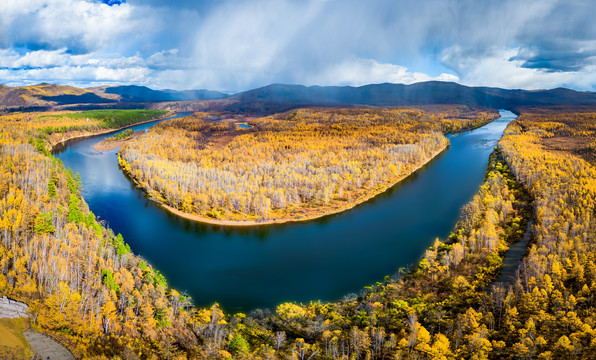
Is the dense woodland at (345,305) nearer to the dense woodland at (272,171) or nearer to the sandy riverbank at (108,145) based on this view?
the dense woodland at (272,171)

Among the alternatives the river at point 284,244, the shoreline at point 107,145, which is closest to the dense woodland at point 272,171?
the river at point 284,244

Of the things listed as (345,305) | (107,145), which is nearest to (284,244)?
(345,305)

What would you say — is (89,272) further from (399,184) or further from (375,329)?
(399,184)

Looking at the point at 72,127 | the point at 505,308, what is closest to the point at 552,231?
the point at 505,308

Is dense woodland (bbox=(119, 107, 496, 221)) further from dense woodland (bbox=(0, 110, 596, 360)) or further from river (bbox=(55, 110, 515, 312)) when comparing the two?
dense woodland (bbox=(0, 110, 596, 360))

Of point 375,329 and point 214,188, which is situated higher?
point 214,188

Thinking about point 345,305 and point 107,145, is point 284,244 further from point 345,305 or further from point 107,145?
point 107,145
